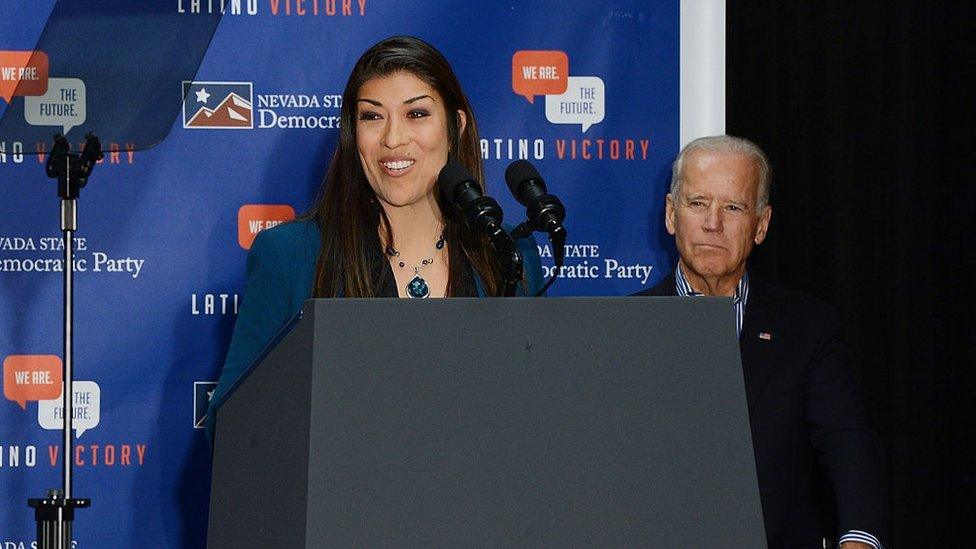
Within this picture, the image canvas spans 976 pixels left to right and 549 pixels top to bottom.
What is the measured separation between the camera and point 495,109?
337 centimetres

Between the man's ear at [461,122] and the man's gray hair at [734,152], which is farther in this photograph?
the man's gray hair at [734,152]

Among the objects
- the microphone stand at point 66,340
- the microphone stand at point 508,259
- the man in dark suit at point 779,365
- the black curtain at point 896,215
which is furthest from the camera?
the black curtain at point 896,215

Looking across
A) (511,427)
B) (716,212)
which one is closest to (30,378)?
(716,212)

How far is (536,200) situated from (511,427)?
0.42m

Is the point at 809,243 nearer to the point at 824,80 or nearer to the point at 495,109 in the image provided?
the point at 824,80

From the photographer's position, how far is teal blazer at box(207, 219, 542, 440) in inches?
90.1

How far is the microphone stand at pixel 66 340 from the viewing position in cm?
242

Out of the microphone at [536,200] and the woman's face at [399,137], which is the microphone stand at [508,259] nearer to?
the microphone at [536,200]

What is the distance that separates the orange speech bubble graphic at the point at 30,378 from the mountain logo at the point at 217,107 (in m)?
0.73

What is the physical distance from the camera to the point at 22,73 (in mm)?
3105

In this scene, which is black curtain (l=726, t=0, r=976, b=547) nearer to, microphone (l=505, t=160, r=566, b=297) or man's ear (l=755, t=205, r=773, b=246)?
man's ear (l=755, t=205, r=773, b=246)

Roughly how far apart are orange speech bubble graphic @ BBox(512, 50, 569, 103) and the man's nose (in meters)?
0.90

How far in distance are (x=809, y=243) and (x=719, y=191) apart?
1.95 ft


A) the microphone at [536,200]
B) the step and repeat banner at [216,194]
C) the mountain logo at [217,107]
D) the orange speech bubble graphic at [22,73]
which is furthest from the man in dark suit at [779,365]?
the orange speech bubble graphic at [22,73]
